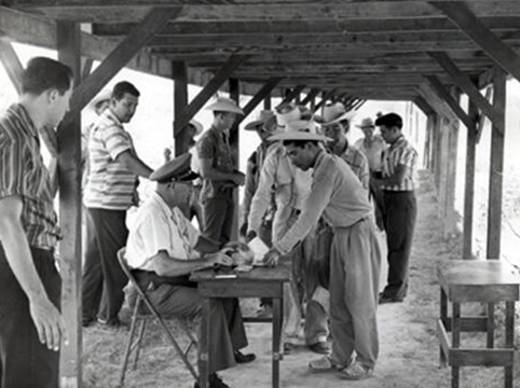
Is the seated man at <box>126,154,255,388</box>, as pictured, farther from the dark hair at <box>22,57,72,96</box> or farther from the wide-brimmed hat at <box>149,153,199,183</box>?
the dark hair at <box>22,57,72,96</box>

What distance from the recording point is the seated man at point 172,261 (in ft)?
16.8

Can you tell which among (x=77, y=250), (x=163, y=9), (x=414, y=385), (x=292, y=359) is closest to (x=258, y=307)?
(x=292, y=359)

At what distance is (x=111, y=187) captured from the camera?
705 cm

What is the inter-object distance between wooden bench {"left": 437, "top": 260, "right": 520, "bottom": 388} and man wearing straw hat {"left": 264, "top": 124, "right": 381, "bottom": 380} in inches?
21.9

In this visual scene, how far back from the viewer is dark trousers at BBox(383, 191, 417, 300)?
877 cm

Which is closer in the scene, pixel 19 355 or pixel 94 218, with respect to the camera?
pixel 19 355

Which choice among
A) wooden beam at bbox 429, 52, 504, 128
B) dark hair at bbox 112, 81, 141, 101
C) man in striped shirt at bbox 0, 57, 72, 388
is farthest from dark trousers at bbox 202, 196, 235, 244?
man in striped shirt at bbox 0, 57, 72, 388

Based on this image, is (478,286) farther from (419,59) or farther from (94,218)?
(419,59)

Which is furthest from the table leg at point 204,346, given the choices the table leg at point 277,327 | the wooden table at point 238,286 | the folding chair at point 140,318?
the table leg at point 277,327

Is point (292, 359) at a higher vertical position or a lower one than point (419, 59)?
lower

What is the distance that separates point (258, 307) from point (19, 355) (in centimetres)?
494

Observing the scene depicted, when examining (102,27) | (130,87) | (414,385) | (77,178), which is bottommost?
(414,385)

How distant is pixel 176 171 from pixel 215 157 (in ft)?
11.1

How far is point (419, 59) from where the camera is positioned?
9445mm
